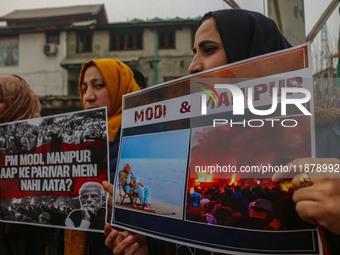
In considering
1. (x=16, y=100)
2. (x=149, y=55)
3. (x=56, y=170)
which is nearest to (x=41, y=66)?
(x=16, y=100)

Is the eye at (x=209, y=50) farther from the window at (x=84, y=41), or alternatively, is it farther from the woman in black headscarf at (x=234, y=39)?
the window at (x=84, y=41)

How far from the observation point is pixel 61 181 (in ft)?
3.57

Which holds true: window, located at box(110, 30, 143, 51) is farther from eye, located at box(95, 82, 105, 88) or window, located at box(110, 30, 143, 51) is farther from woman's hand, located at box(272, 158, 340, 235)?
woman's hand, located at box(272, 158, 340, 235)

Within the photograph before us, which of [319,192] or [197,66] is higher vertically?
[197,66]

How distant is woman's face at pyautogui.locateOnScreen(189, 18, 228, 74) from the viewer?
85 cm

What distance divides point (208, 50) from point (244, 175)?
405mm

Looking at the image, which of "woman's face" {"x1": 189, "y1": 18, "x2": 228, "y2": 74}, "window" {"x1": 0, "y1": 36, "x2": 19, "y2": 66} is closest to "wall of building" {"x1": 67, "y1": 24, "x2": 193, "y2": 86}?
"window" {"x1": 0, "y1": 36, "x2": 19, "y2": 66}

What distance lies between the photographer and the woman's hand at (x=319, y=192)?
20.8 inches

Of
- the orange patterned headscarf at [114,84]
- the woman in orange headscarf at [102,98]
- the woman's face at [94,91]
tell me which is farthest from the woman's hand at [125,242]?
the woman's face at [94,91]

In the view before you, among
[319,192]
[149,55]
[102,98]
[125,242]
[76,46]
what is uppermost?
[76,46]

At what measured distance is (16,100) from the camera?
1499 millimetres

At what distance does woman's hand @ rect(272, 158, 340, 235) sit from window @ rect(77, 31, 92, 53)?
1521 mm

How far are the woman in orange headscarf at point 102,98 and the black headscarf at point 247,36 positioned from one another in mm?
526

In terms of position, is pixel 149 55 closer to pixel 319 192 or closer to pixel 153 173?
pixel 153 173
